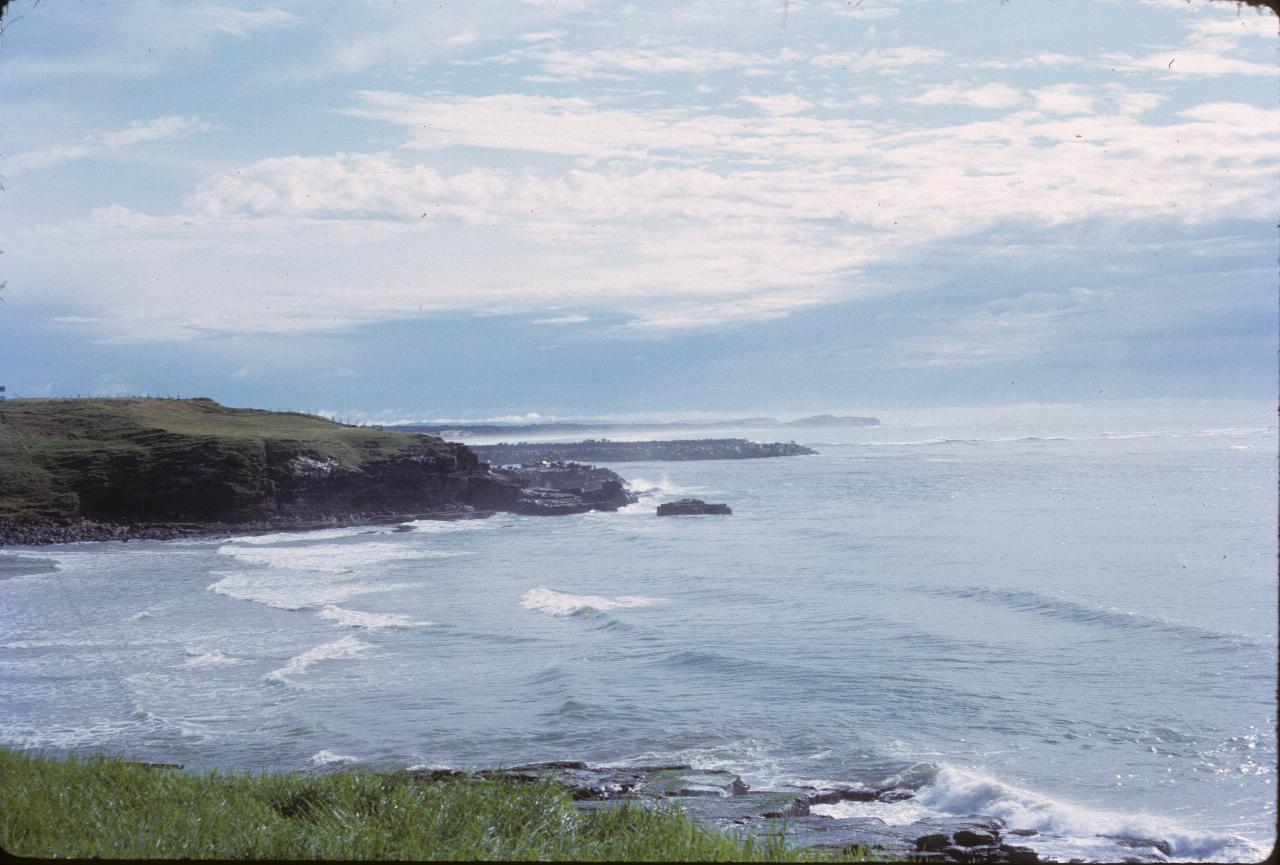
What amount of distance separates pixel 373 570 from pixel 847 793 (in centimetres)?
2751

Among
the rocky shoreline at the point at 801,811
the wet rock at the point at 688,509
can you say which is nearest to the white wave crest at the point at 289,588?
the rocky shoreline at the point at 801,811

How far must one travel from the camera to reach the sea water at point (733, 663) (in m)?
13.7

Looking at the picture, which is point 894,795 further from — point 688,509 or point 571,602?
point 688,509

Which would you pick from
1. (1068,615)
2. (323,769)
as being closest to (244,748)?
(323,769)

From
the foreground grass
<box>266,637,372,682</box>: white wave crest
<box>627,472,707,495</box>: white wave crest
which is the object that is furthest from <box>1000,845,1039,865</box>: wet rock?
<box>627,472,707,495</box>: white wave crest

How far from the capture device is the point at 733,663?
20.7 meters

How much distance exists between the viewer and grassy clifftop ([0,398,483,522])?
172 feet

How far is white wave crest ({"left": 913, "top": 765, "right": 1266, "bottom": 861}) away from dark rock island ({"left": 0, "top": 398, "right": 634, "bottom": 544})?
45204 millimetres

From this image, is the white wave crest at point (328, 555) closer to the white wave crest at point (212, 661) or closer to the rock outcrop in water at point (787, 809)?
the white wave crest at point (212, 661)

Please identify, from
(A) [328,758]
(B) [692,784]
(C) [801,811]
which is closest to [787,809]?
(C) [801,811]

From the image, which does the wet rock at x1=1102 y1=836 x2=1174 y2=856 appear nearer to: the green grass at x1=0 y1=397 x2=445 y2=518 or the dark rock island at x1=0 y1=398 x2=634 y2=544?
the dark rock island at x1=0 y1=398 x2=634 y2=544

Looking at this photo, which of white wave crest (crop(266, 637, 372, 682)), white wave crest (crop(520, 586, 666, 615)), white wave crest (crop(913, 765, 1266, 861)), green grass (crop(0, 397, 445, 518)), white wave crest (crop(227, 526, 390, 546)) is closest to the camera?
white wave crest (crop(913, 765, 1266, 861))

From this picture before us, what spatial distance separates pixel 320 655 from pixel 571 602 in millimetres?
9336

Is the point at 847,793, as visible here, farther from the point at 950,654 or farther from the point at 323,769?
the point at 950,654
